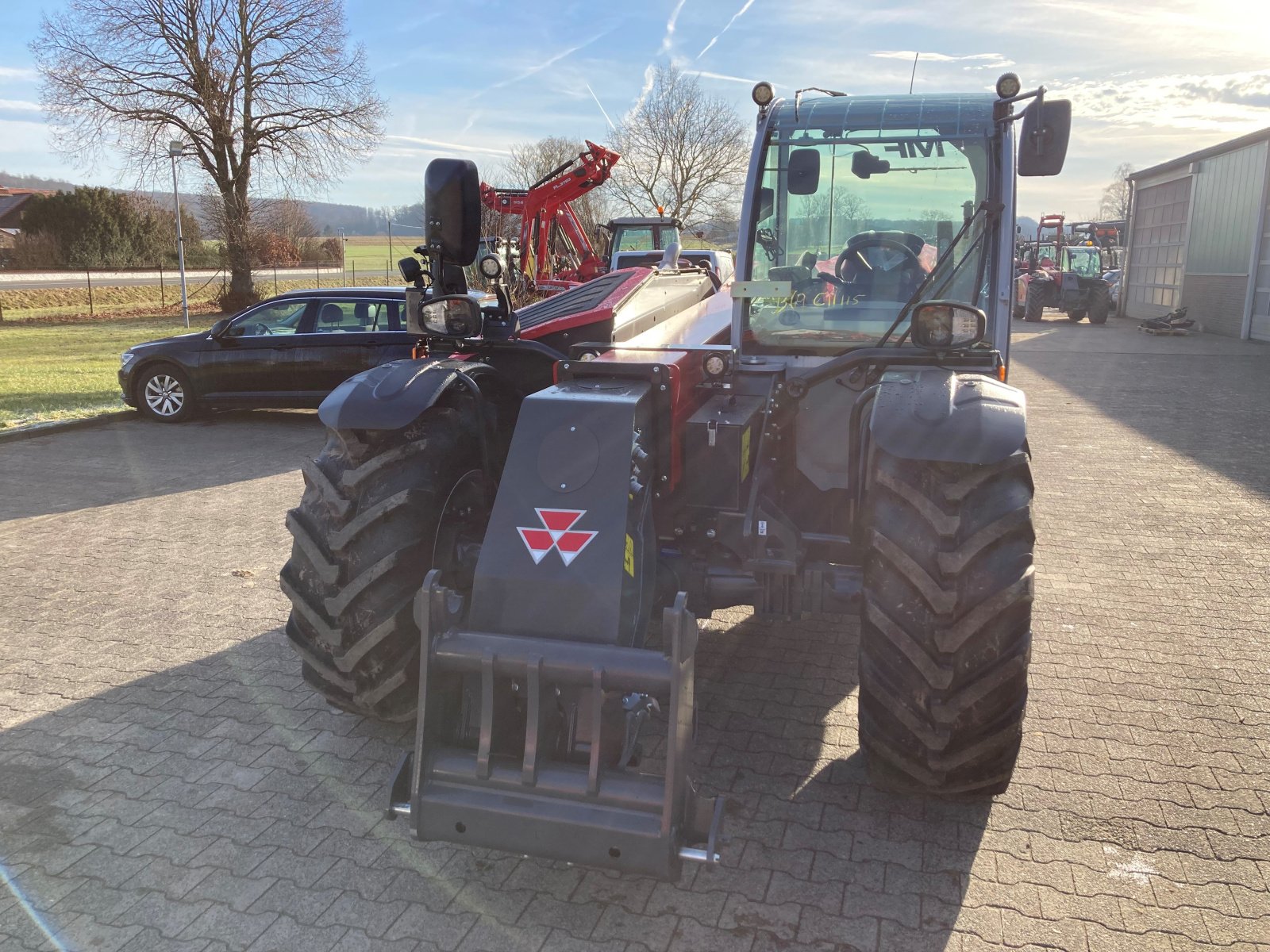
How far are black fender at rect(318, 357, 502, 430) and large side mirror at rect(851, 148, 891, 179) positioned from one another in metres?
2.10

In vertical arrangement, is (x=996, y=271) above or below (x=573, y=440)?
above

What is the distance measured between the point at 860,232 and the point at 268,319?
8824 millimetres

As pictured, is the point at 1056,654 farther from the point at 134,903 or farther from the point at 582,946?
the point at 134,903

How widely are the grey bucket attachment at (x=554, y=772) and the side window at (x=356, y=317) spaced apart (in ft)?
29.2

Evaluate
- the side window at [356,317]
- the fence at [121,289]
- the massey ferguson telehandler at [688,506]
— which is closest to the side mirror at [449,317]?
the massey ferguson telehandler at [688,506]

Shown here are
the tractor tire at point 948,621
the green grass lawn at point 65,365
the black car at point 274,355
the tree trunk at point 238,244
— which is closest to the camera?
the tractor tire at point 948,621

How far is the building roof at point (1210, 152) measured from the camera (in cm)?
2002

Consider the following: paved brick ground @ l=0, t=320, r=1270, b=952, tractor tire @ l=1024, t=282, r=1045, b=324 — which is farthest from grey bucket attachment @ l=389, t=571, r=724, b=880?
→ tractor tire @ l=1024, t=282, r=1045, b=324

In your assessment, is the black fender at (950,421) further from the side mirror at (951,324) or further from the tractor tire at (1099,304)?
the tractor tire at (1099,304)

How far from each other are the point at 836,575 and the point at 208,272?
46.1 meters

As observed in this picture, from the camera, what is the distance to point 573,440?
122 inches

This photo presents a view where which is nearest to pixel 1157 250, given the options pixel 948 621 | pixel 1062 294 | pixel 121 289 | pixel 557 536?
pixel 1062 294

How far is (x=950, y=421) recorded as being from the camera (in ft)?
10.0

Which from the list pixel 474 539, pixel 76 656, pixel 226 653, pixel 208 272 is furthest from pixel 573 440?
pixel 208 272
